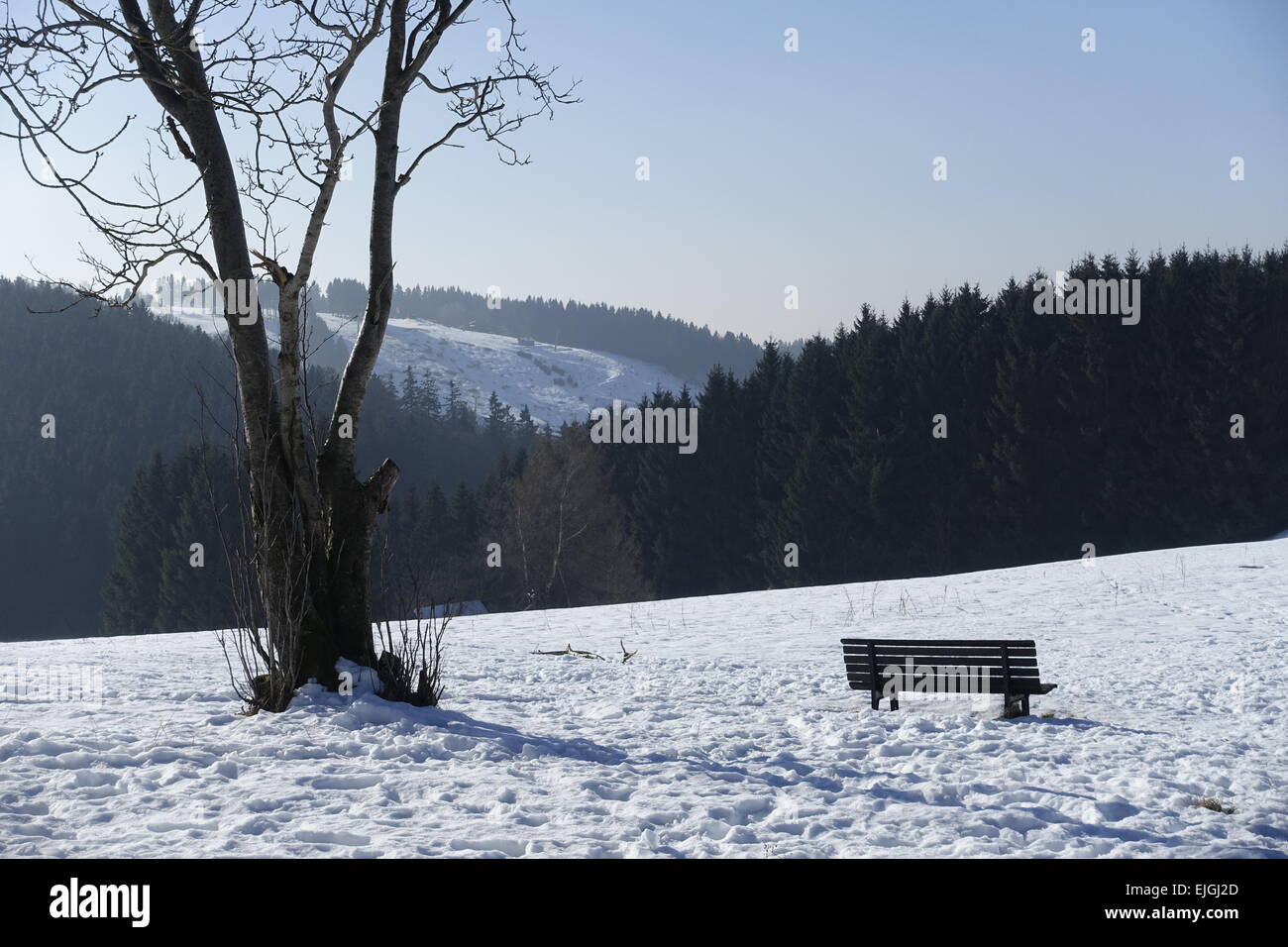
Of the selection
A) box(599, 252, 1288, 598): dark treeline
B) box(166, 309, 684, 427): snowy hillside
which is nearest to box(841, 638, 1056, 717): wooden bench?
box(599, 252, 1288, 598): dark treeline

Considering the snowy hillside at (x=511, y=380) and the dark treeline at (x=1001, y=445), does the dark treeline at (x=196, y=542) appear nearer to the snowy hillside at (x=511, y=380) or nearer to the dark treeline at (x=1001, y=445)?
the dark treeline at (x=1001, y=445)

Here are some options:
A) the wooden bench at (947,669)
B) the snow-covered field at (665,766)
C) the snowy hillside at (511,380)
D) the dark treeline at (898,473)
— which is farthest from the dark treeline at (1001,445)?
the snowy hillside at (511,380)

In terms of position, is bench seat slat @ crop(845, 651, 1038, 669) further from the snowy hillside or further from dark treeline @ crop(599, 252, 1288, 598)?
the snowy hillside

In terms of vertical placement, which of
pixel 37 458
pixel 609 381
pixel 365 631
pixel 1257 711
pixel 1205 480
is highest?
pixel 609 381

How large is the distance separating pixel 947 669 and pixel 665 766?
3.48 m

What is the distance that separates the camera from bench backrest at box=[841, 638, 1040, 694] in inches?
342

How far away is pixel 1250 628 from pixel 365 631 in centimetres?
1168

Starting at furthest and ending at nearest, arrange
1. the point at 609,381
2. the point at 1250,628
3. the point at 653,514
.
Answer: the point at 609,381 → the point at 653,514 → the point at 1250,628

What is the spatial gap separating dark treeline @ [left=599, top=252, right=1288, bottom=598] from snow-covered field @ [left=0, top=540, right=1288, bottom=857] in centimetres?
2621

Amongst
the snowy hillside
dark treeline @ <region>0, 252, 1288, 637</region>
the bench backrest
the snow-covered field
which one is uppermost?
the snowy hillside

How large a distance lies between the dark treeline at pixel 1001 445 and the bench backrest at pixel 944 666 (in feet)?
99.6

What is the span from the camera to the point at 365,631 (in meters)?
8.00
